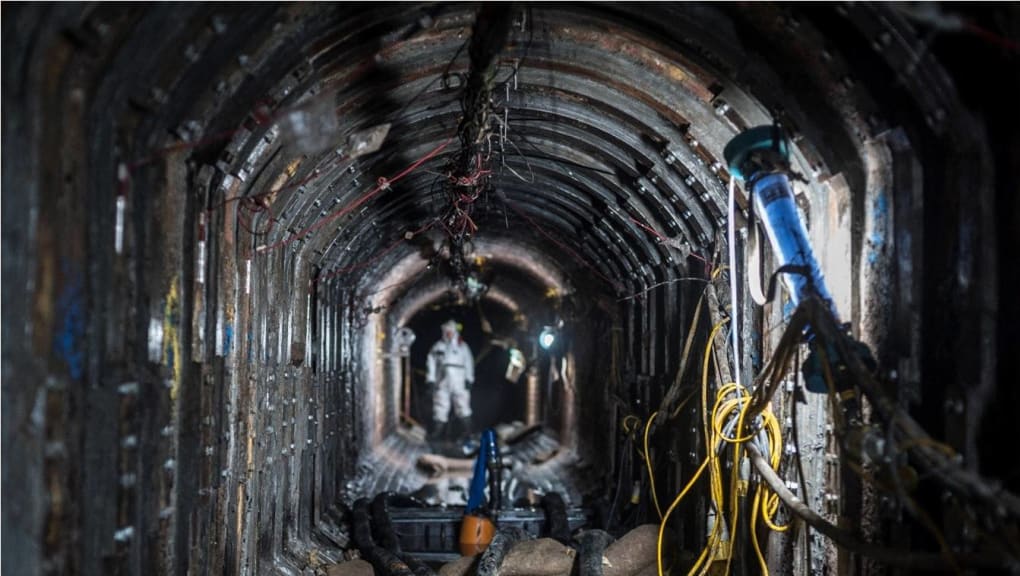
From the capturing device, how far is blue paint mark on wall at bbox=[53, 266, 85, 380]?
3230mm

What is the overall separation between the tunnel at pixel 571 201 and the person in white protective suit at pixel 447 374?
948cm

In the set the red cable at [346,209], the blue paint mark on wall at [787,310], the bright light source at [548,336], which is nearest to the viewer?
the blue paint mark on wall at [787,310]

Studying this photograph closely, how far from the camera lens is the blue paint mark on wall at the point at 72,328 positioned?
3230mm

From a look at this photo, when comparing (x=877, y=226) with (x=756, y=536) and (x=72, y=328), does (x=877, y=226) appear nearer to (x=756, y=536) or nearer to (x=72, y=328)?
(x=756, y=536)

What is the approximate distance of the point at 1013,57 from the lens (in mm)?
3070

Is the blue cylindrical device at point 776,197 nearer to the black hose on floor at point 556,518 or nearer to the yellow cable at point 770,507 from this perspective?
the yellow cable at point 770,507

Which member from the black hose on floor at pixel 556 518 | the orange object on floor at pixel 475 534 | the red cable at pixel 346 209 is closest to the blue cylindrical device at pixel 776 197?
the red cable at pixel 346 209

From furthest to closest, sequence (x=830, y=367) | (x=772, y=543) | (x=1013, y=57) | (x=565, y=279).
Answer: (x=565, y=279) → (x=772, y=543) → (x=830, y=367) → (x=1013, y=57)

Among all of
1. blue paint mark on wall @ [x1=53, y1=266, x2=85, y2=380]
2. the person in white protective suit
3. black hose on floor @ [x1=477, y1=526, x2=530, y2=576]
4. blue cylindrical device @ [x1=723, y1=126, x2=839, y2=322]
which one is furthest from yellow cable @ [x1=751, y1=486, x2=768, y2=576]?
the person in white protective suit

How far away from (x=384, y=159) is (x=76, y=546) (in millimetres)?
4444

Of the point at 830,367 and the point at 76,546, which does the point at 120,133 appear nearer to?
the point at 76,546

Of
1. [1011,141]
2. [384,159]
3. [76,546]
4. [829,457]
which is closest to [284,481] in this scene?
[384,159]

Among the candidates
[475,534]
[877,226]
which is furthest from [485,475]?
A: [877,226]

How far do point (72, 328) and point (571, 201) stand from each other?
19.5 feet
